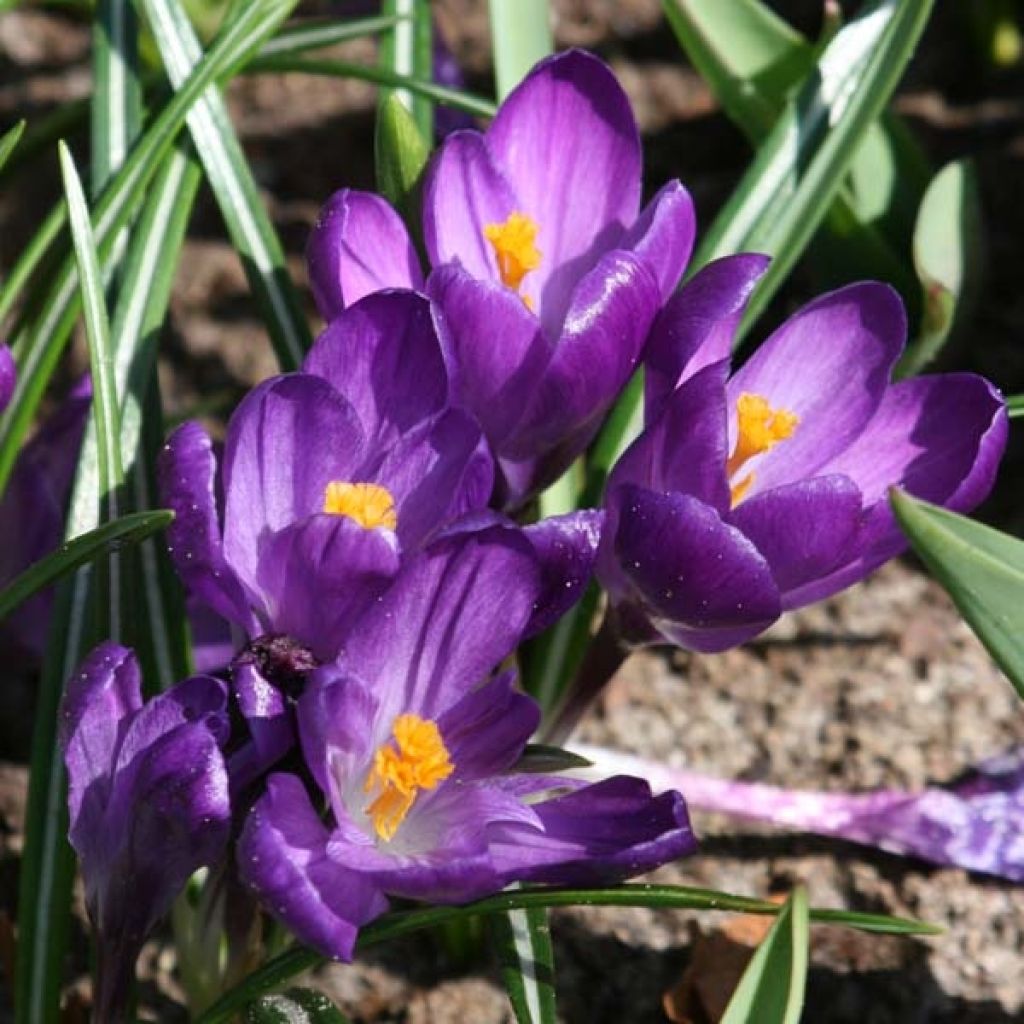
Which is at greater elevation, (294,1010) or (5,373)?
(5,373)

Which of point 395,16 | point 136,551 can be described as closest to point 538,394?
point 136,551

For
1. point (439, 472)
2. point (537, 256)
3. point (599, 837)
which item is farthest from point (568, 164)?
point (599, 837)

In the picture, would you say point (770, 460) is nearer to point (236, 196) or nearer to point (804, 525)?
point (804, 525)

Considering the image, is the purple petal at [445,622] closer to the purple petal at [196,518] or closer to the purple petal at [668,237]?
the purple petal at [196,518]

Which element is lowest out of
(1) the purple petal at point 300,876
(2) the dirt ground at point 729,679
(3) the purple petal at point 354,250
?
(2) the dirt ground at point 729,679

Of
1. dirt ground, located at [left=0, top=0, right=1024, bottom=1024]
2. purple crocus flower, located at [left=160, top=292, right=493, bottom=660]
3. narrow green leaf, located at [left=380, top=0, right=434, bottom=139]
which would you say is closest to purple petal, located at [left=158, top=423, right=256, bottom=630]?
purple crocus flower, located at [left=160, top=292, right=493, bottom=660]

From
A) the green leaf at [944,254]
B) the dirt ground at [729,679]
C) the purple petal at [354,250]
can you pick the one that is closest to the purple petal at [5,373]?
the purple petal at [354,250]

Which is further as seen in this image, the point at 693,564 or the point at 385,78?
the point at 385,78
